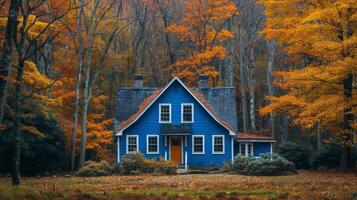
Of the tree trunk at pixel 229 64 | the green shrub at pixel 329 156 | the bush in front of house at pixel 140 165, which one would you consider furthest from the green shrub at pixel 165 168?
the tree trunk at pixel 229 64

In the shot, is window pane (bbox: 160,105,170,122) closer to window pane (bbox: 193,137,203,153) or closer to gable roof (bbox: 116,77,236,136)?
gable roof (bbox: 116,77,236,136)

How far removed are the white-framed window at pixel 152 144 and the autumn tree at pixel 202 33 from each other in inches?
384

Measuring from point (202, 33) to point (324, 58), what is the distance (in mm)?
18988

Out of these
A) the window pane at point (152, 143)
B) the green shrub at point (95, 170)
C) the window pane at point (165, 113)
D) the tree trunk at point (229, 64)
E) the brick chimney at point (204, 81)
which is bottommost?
the green shrub at point (95, 170)

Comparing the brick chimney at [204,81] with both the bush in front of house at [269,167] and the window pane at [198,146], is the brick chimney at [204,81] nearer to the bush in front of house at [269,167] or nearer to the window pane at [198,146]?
the window pane at [198,146]

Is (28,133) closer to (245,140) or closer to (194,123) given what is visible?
(194,123)

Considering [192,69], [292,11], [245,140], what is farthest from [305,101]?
[192,69]

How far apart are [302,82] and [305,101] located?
2882 millimetres

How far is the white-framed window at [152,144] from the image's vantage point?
40.8 meters

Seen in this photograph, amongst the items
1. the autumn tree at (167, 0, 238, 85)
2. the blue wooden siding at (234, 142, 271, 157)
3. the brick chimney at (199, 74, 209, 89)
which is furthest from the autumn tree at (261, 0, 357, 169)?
the autumn tree at (167, 0, 238, 85)

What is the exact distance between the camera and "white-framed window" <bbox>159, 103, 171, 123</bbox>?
4116 centimetres

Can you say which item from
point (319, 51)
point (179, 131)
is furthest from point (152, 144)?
point (319, 51)

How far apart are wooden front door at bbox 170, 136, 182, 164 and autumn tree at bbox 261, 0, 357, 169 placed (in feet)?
26.6

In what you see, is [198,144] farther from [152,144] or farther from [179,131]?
[152,144]
